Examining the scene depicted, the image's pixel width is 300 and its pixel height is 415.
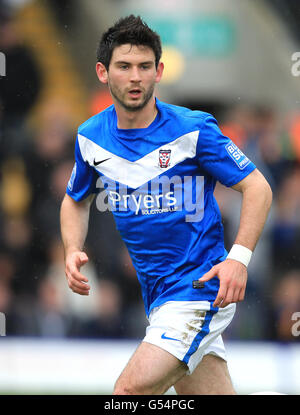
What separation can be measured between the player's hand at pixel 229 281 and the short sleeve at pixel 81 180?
0.95m

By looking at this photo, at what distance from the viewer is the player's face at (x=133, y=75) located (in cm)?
371

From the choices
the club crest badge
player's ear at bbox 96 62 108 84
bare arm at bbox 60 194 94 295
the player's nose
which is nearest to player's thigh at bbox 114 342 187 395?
bare arm at bbox 60 194 94 295

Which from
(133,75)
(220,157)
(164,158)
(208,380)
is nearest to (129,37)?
(133,75)

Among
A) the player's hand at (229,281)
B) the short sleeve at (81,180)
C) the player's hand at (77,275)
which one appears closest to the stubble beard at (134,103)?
the short sleeve at (81,180)

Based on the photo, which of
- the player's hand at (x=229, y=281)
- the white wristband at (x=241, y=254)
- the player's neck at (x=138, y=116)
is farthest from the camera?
the player's neck at (x=138, y=116)

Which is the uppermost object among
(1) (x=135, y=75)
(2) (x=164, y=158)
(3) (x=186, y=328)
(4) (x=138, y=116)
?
(1) (x=135, y=75)

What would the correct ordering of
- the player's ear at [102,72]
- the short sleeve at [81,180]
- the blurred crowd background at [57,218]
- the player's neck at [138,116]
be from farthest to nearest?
the blurred crowd background at [57,218] < the short sleeve at [81,180] < the player's ear at [102,72] < the player's neck at [138,116]

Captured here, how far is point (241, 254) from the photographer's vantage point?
351 centimetres

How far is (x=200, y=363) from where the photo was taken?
3.93 meters

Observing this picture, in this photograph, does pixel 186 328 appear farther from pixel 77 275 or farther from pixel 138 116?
pixel 138 116

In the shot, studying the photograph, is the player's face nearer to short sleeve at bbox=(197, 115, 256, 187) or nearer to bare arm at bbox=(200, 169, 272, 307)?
short sleeve at bbox=(197, 115, 256, 187)

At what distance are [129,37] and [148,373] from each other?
160 cm

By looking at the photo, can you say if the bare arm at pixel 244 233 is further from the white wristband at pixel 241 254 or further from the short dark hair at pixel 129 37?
the short dark hair at pixel 129 37

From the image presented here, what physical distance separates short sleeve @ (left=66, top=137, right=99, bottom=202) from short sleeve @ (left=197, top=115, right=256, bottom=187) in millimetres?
650
